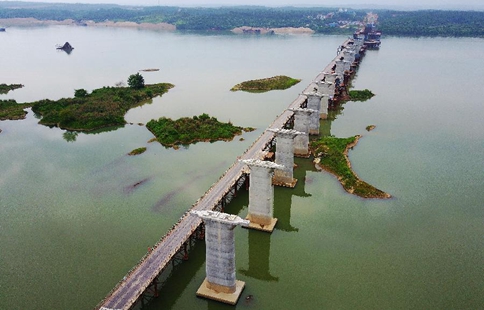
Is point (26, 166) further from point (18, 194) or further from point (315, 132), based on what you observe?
point (315, 132)

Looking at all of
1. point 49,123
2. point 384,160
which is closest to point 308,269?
point 384,160

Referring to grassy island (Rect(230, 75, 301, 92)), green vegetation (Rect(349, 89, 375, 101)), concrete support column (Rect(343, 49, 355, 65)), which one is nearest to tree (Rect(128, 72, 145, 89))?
grassy island (Rect(230, 75, 301, 92))

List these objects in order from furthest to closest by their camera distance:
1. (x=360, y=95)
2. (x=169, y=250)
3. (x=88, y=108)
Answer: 1. (x=360, y=95)
2. (x=88, y=108)
3. (x=169, y=250)

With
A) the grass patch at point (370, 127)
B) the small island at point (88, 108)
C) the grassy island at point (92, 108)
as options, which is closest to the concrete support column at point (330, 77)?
the grass patch at point (370, 127)

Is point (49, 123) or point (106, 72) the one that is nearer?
point (49, 123)

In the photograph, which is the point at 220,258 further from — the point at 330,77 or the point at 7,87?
the point at 7,87

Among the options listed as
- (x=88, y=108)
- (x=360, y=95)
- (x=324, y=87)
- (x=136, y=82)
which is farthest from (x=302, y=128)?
(x=136, y=82)
